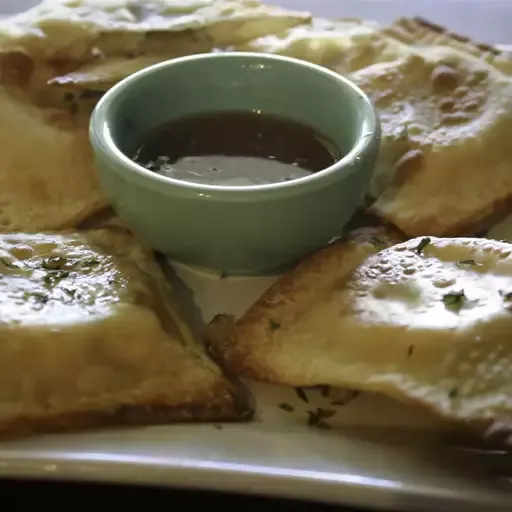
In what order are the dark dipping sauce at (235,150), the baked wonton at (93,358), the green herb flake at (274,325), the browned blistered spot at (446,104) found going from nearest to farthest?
the baked wonton at (93,358)
the green herb flake at (274,325)
the dark dipping sauce at (235,150)
the browned blistered spot at (446,104)

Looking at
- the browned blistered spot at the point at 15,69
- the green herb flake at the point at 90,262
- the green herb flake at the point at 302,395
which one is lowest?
the green herb flake at the point at 302,395

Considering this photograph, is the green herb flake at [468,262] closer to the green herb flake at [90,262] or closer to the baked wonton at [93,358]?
the baked wonton at [93,358]

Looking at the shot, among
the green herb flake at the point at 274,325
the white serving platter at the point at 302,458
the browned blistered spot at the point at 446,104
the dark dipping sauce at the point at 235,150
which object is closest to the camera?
the white serving platter at the point at 302,458

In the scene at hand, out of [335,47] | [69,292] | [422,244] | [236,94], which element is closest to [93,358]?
[69,292]

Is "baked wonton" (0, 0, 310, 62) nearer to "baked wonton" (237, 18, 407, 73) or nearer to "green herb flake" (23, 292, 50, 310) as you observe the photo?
"baked wonton" (237, 18, 407, 73)

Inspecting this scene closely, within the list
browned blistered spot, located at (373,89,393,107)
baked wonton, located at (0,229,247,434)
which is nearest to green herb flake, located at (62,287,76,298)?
baked wonton, located at (0,229,247,434)

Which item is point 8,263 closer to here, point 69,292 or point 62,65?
point 69,292

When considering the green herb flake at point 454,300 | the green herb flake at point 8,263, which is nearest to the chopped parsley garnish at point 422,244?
the green herb flake at point 454,300
